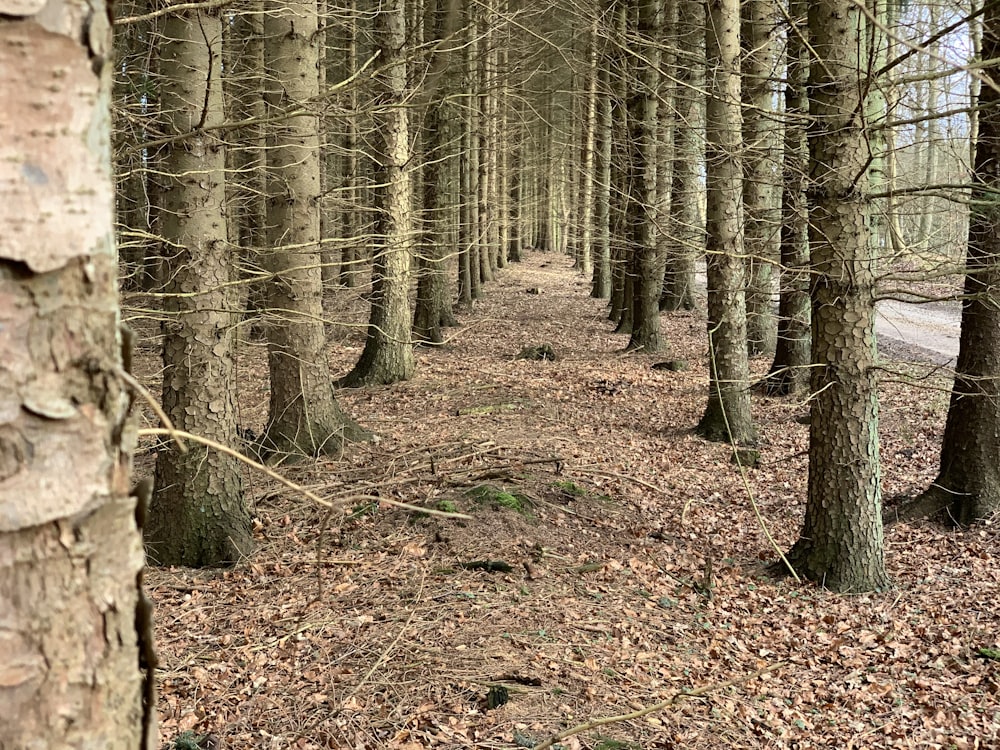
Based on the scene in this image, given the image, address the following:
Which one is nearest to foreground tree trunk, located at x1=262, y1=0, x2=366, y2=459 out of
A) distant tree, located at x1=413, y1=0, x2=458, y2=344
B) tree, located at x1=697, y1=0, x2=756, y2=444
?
tree, located at x1=697, y1=0, x2=756, y2=444

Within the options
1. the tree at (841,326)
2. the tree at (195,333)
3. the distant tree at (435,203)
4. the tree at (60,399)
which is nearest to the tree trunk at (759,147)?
the tree at (841,326)

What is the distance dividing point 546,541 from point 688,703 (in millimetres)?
2132

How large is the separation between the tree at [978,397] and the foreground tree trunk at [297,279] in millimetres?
5750

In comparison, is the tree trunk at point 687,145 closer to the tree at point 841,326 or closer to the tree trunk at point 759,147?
the tree trunk at point 759,147

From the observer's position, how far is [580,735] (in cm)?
388

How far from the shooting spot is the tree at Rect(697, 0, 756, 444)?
8.37 meters

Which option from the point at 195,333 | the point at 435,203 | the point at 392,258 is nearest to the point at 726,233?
the point at 392,258

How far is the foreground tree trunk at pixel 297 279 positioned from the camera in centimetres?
771

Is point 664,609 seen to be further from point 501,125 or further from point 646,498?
point 501,125

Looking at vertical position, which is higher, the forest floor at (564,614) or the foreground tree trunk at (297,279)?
the foreground tree trunk at (297,279)

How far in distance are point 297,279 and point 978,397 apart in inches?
251

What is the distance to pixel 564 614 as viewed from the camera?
5.18 metres

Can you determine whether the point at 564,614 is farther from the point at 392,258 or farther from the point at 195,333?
the point at 392,258

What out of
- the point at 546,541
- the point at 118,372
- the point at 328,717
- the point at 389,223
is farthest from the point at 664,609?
the point at 389,223
